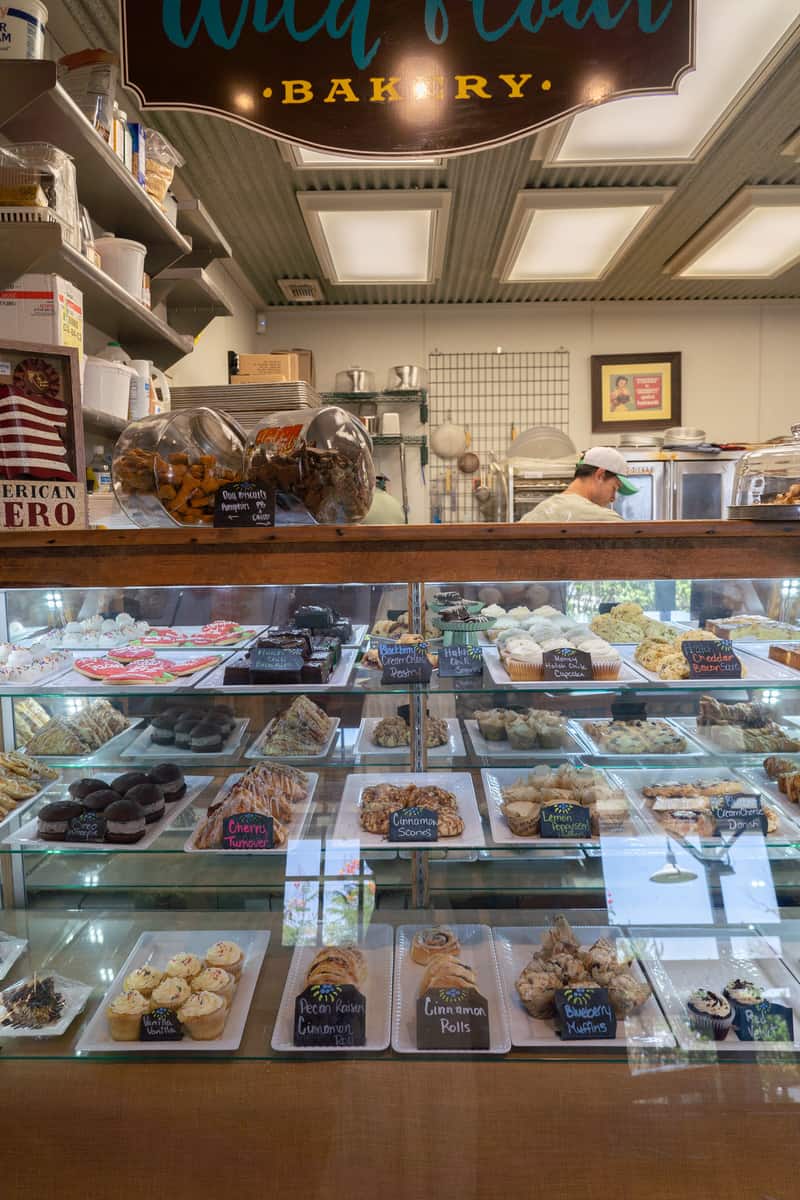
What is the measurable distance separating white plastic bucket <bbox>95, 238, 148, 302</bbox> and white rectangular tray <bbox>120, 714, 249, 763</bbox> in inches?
71.4

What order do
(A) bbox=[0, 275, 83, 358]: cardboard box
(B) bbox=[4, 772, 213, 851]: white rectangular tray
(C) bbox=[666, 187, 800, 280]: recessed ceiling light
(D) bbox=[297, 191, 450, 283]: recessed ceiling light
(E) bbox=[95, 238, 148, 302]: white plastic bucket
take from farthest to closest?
(C) bbox=[666, 187, 800, 280]: recessed ceiling light
(D) bbox=[297, 191, 450, 283]: recessed ceiling light
(E) bbox=[95, 238, 148, 302]: white plastic bucket
(A) bbox=[0, 275, 83, 358]: cardboard box
(B) bbox=[4, 772, 213, 851]: white rectangular tray

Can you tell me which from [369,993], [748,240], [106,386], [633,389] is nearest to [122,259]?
[106,386]

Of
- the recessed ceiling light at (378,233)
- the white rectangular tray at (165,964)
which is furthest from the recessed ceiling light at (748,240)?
the white rectangular tray at (165,964)

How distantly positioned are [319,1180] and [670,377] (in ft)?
19.9

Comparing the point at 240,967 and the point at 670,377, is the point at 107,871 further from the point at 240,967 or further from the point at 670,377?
→ the point at 670,377

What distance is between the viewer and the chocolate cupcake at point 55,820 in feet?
5.58

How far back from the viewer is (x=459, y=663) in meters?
1.80

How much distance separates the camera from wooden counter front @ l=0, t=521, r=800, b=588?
1.52 meters

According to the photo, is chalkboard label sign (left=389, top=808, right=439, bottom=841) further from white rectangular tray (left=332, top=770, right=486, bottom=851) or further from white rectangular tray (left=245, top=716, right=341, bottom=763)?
white rectangular tray (left=245, top=716, right=341, bottom=763)

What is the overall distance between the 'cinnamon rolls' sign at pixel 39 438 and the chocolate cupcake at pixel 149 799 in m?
0.63

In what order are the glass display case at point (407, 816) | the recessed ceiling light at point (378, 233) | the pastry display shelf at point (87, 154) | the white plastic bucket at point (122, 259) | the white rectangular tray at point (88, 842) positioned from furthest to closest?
the recessed ceiling light at point (378, 233), the white plastic bucket at point (122, 259), the pastry display shelf at point (87, 154), the white rectangular tray at point (88, 842), the glass display case at point (407, 816)

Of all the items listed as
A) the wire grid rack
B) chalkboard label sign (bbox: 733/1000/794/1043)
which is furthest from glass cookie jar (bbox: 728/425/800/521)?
the wire grid rack

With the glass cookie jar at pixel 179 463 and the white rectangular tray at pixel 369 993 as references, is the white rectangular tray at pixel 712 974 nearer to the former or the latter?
the white rectangular tray at pixel 369 993

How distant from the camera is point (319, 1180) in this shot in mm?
1459
